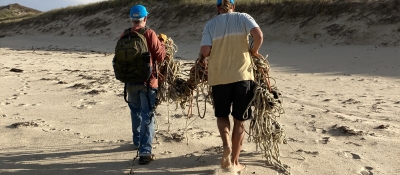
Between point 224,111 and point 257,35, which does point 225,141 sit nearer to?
point 224,111

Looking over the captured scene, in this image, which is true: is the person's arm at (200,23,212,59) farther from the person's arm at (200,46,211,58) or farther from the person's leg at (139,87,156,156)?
the person's leg at (139,87,156,156)

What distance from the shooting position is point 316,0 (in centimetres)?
1664

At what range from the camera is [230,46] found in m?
3.49

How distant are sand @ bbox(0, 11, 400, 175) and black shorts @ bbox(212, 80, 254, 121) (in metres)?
0.56

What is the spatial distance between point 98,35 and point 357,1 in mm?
15944

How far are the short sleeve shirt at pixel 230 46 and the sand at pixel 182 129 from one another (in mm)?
913

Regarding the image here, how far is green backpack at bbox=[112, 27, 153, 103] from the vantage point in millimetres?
3689

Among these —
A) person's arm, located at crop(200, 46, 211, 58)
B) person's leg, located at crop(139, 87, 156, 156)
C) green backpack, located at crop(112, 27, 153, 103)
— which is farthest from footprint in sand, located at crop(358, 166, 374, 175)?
green backpack, located at crop(112, 27, 153, 103)

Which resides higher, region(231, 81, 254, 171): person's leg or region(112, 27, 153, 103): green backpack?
region(112, 27, 153, 103): green backpack

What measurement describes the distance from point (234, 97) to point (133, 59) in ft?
3.27

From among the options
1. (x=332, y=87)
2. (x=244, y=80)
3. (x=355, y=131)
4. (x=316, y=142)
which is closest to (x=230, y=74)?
(x=244, y=80)

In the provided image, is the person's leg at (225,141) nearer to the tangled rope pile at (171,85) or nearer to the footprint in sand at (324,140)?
the tangled rope pile at (171,85)


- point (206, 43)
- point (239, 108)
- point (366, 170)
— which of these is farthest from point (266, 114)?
point (366, 170)

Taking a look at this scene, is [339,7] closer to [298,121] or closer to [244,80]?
[298,121]
